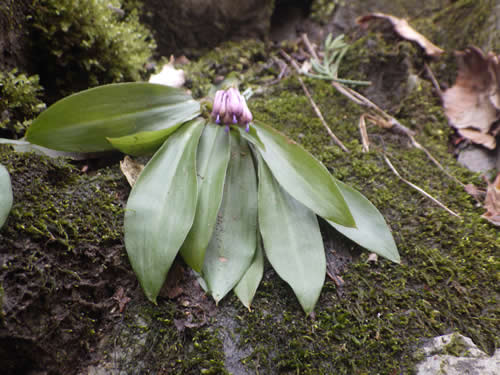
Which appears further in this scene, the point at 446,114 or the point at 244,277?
the point at 446,114

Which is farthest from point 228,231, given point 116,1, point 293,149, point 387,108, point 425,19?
point 425,19

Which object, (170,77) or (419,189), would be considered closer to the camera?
(419,189)

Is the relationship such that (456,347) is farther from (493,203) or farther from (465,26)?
(465,26)

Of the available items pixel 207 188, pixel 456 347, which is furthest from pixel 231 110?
pixel 456 347

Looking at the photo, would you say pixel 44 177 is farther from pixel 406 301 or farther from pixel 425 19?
pixel 425 19

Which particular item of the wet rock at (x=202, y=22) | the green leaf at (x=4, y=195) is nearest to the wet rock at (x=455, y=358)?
the green leaf at (x=4, y=195)

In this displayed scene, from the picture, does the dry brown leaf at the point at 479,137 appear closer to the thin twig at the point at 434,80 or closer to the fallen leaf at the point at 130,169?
the thin twig at the point at 434,80
